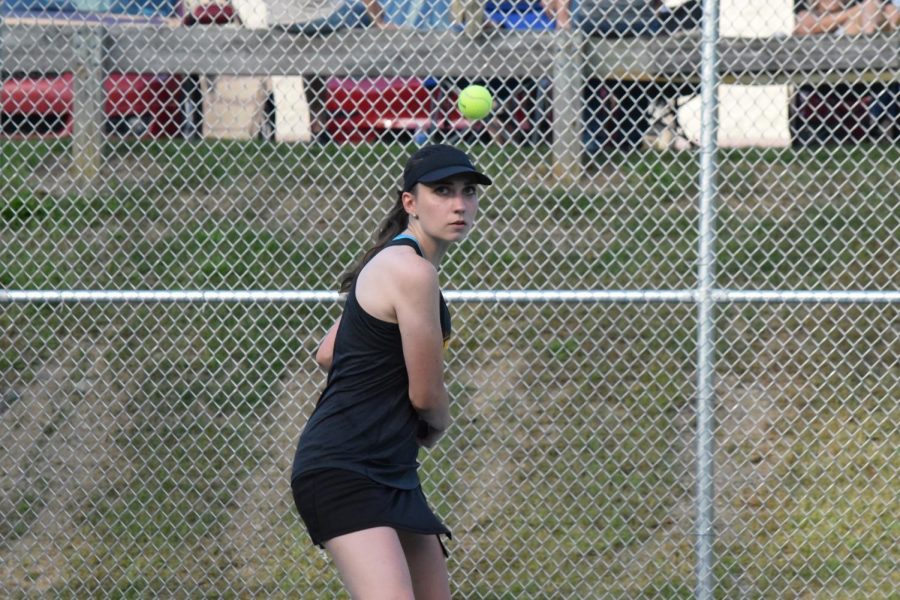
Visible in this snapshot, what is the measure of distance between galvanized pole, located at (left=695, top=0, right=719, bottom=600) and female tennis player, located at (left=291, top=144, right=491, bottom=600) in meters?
1.80

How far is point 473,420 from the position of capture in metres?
6.39

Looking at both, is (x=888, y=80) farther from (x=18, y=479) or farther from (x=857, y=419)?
(x=18, y=479)

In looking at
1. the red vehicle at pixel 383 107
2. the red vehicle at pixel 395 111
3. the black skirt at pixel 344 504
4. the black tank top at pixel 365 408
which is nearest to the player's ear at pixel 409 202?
the black tank top at pixel 365 408

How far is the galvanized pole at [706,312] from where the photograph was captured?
491 centimetres

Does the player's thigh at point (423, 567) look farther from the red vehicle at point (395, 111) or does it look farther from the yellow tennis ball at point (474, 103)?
the red vehicle at point (395, 111)

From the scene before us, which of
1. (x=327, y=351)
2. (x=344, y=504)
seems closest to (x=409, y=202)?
(x=327, y=351)

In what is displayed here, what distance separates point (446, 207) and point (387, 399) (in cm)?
55

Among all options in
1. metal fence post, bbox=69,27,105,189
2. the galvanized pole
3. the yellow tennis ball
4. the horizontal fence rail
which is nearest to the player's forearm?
the yellow tennis ball

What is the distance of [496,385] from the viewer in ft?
21.5

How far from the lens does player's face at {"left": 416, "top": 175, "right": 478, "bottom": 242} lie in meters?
3.29

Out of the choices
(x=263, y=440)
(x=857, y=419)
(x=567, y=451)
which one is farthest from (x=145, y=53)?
(x=857, y=419)

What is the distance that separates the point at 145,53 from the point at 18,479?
2.45 m

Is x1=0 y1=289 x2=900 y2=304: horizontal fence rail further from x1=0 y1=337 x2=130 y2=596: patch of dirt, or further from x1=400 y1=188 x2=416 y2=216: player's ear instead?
x1=400 y1=188 x2=416 y2=216: player's ear

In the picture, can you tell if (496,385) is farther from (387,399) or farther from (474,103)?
(387,399)
